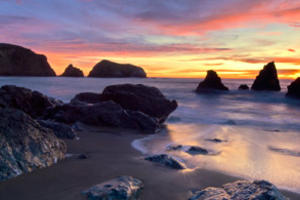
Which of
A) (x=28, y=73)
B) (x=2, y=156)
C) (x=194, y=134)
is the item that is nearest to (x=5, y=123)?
(x=2, y=156)

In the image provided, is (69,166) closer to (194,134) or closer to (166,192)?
(166,192)

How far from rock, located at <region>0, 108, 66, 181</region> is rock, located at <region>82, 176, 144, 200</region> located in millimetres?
1025

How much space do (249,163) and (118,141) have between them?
112 inches

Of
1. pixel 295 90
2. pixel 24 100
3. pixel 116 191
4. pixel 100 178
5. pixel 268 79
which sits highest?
pixel 268 79

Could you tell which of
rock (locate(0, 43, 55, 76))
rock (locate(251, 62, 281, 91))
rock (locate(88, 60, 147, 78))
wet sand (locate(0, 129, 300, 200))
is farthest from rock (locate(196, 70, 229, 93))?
rock (locate(88, 60, 147, 78))

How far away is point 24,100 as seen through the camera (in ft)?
27.4

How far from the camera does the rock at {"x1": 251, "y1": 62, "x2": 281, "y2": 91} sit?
39.7 metres

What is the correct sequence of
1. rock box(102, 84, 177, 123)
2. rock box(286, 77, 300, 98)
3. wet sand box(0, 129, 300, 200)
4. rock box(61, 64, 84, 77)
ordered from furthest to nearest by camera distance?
rock box(61, 64, 84, 77), rock box(286, 77, 300, 98), rock box(102, 84, 177, 123), wet sand box(0, 129, 300, 200)

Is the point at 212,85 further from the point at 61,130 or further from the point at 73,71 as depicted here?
the point at 73,71

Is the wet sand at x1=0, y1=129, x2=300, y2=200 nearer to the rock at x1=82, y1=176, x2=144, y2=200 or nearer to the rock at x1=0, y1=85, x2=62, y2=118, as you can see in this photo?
the rock at x1=82, y1=176, x2=144, y2=200

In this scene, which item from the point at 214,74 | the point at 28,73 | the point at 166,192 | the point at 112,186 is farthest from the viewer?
the point at 28,73

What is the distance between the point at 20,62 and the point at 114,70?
A: 50.5 metres

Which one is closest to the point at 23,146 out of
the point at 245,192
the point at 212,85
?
the point at 245,192

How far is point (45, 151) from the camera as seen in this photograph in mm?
3490
